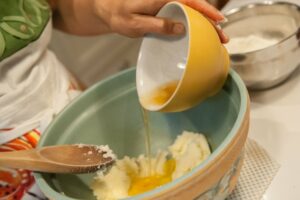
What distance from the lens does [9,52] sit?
0.64 m

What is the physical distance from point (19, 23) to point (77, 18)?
0.15 meters

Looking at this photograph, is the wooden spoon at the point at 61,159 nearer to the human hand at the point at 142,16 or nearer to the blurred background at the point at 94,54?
the human hand at the point at 142,16

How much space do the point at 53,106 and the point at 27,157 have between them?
7.3 inches

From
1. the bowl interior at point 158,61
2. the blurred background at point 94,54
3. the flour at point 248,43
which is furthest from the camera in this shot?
the blurred background at point 94,54

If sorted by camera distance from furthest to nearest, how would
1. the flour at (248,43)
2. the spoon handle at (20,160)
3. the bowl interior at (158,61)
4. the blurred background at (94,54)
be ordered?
the blurred background at (94,54) < the flour at (248,43) < the bowl interior at (158,61) < the spoon handle at (20,160)

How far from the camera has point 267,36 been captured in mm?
737

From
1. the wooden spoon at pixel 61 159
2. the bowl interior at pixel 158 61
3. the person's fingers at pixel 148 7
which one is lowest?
the wooden spoon at pixel 61 159

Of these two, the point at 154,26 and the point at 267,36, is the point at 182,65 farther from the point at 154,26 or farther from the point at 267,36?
the point at 267,36

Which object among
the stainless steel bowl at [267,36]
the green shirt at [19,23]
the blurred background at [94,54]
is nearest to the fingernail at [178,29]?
the stainless steel bowl at [267,36]

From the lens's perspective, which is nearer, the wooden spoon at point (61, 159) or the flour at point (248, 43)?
the wooden spoon at point (61, 159)

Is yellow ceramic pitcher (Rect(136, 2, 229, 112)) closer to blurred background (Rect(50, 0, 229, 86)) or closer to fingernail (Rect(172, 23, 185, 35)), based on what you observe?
fingernail (Rect(172, 23, 185, 35))

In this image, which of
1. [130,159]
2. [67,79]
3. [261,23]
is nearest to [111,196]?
[130,159]

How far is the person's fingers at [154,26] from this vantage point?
57 cm

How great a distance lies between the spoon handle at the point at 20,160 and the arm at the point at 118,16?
211 mm
